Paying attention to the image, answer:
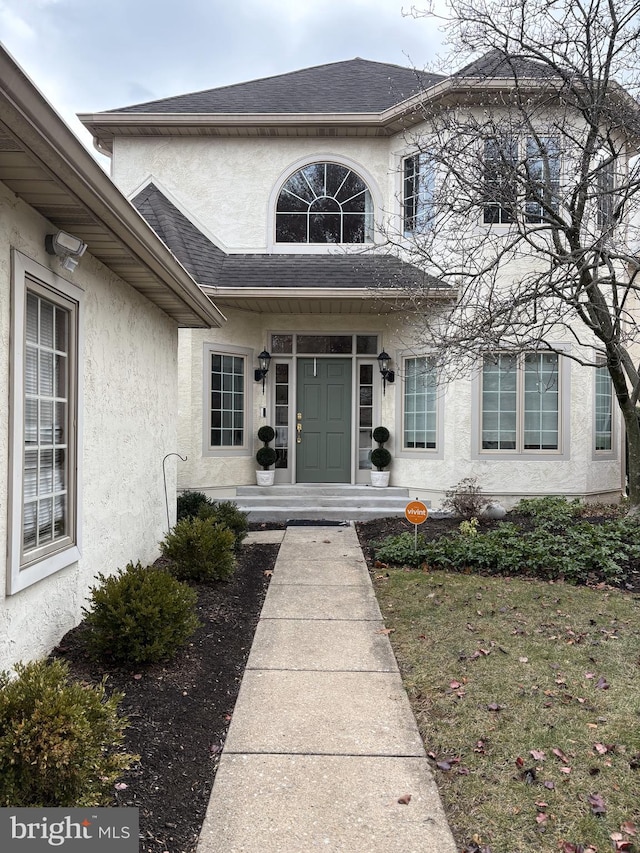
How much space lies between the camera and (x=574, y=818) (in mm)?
2627

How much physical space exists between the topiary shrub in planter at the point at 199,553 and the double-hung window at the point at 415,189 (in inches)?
245

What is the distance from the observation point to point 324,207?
11.1 meters

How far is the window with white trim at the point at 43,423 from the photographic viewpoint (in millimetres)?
3498

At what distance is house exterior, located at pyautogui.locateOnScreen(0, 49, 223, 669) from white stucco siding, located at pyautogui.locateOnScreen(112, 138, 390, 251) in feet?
17.2

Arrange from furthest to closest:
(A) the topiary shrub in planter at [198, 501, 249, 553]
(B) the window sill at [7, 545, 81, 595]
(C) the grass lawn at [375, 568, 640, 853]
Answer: (A) the topiary shrub in planter at [198, 501, 249, 553], (B) the window sill at [7, 545, 81, 595], (C) the grass lawn at [375, 568, 640, 853]

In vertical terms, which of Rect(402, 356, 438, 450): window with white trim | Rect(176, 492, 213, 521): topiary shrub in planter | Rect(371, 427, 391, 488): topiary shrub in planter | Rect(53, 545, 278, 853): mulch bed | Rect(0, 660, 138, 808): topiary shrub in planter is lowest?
Rect(53, 545, 278, 853): mulch bed

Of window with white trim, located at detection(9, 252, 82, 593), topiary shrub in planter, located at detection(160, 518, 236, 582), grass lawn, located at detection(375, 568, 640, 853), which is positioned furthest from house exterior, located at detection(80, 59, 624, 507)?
window with white trim, located at detection(9, 252, 82, 593)

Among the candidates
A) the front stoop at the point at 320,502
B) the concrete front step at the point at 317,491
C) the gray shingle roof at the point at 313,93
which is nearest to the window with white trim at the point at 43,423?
the front stoop at the point at 320,502

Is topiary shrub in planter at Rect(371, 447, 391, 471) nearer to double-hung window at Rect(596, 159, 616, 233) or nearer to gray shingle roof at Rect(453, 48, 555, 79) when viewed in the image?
double-hung window at Rect(596, 159, 616, 233)

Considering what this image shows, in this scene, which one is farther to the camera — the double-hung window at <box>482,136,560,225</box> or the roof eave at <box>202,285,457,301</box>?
the roof eave at <box>202,285,457,301</box>

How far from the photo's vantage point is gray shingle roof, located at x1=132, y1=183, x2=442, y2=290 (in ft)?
32.8

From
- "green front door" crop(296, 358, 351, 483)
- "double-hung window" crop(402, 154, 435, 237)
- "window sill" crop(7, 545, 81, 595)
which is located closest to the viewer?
"window sill" crop(7, 545, 81, 595)

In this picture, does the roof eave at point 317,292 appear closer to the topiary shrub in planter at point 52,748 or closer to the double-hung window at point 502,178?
the double-hung window at point 502,178

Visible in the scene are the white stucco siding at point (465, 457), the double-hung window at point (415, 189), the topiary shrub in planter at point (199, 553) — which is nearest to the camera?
the topiary shrub in planter at point (199, 553)
